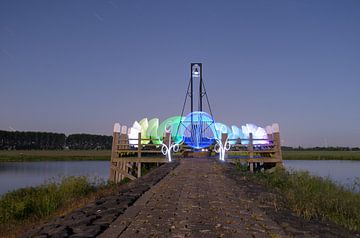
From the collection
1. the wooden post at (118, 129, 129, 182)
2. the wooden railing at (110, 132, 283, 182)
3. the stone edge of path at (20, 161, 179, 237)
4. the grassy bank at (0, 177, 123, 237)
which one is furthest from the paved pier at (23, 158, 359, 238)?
the wooden post at (118, 129, 129, 182)

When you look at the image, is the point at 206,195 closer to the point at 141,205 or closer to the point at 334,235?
the point at 141,205

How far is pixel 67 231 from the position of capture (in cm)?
507

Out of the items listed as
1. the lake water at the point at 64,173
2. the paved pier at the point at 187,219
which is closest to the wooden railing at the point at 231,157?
the lake water at the point at 64,173

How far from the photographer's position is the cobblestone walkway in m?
5.02

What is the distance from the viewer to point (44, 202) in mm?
13281

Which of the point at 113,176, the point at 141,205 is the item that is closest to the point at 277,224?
the point at 141,205

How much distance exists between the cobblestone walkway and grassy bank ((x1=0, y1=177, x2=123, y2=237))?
8.74 feet

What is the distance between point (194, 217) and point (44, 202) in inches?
350

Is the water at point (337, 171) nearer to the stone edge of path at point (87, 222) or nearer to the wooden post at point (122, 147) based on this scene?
the wooden post at point (122, 147)

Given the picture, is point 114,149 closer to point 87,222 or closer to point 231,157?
point 231,157

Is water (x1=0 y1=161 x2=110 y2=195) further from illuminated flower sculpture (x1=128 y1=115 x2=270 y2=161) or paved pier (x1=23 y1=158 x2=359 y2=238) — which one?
paved pier (x1=23 y1=158 x2=359 y2=238)

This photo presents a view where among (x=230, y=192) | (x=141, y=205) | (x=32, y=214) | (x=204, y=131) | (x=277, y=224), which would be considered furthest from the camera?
(x=204, y=131)

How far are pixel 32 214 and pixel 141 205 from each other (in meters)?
6.57

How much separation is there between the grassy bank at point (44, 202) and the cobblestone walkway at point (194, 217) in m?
2.66
